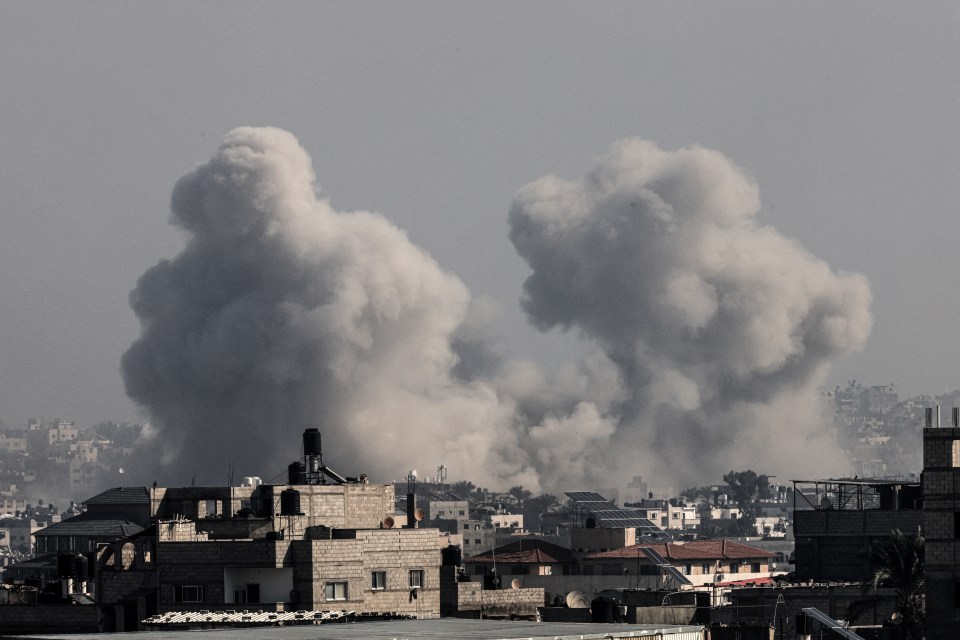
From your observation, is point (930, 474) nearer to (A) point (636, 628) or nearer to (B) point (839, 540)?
(A) point (636, 628)

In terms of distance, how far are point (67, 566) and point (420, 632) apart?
79.4 ft

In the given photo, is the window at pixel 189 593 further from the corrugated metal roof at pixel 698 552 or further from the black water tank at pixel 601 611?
the corrugated metal roof at pixel 698 552

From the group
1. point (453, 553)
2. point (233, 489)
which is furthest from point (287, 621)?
point (233, 489)

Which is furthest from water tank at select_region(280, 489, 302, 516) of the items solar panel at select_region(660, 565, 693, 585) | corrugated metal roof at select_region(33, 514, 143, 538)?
corrugated metal roof at select_region(33, 514, 143, 538)

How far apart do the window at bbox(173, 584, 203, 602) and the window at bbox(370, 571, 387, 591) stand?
144 inches

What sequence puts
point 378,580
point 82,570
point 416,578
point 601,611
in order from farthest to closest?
1. point 82,570
2. point 416,578
3. point 378,580
4. point 601,611

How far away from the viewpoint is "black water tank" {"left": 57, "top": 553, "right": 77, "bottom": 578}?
55781mm

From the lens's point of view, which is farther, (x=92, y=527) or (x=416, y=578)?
(x=92, y=527)

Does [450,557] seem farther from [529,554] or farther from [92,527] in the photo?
[92,527]

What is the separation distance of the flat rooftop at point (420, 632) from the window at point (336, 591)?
43.5 ft

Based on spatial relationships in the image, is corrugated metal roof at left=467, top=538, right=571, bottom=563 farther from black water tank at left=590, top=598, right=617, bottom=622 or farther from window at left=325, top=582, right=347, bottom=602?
black water tank at left=590, top=598, right=617, bottom=622

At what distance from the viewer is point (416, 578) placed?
5203 cm

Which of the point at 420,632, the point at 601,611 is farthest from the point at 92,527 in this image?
the point at 420,632

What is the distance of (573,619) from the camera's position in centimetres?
4931
